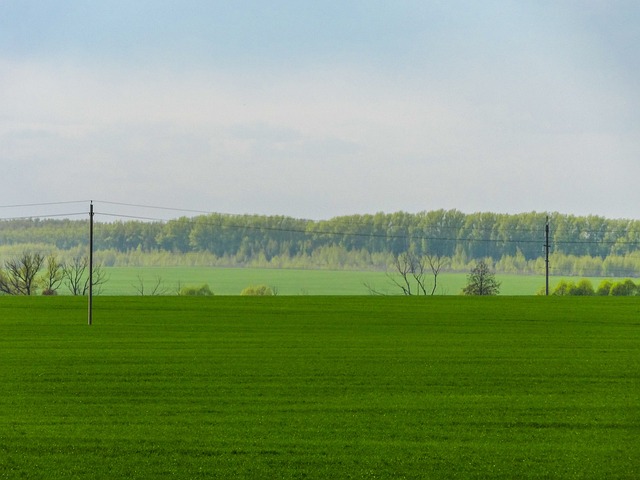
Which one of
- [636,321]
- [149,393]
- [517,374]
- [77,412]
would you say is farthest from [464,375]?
[636,321]

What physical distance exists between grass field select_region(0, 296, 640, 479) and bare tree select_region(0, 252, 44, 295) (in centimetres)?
5576

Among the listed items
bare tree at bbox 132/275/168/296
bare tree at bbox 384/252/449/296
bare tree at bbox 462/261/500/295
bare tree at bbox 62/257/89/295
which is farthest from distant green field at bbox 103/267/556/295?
bare tree at bbox 462/261/500/295

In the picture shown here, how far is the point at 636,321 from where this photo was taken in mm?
33938

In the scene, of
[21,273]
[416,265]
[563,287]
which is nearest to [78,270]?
[21,273]

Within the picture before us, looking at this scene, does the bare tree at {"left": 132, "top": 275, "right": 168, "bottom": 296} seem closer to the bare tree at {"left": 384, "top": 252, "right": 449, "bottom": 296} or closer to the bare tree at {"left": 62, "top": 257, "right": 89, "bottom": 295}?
the bare tree at {"left": 62, "top": 257, "right": 89, "bottom": 295}

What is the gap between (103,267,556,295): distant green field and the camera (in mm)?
91625

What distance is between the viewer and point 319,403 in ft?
46.1

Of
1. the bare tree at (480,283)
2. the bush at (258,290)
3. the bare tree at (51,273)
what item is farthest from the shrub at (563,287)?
the bare tree at (51,273)

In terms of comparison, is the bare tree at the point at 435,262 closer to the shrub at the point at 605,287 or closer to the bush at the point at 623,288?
the shrub at the point at 605,287

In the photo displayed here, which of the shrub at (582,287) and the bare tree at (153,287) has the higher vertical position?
the shrub at (582,287)

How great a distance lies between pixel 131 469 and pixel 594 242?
8928 centimetres

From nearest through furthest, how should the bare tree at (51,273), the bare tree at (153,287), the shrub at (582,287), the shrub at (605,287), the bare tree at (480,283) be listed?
the shrub at (605,287) < the shrub at (582,287) < the bare tree at (480,283) < the bare tree at (51,273) < the bare tree at (153,287)

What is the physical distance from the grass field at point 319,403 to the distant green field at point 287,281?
61578 millimetres

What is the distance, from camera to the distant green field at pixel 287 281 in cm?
9162
